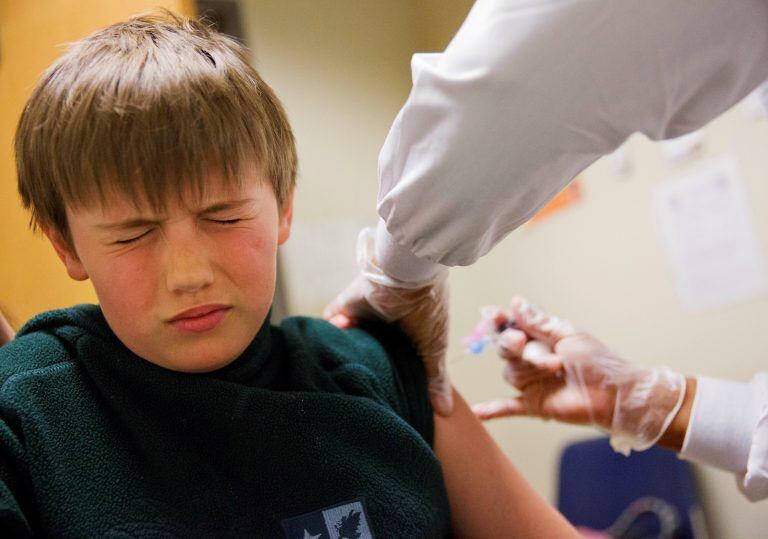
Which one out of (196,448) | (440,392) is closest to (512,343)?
(440,392)

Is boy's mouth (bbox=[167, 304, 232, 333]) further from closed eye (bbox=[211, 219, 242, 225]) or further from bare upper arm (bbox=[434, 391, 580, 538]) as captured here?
bare upper arm (bbox=[434, 391, 580, 538])

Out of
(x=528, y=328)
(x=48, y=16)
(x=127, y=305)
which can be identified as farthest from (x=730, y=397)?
(x=48, y=16)

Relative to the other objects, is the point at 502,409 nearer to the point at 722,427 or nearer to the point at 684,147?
the point at 722,427

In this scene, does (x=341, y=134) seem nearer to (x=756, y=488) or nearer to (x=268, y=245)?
(x=268, y=245)

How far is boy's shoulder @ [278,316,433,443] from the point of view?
2.82ft

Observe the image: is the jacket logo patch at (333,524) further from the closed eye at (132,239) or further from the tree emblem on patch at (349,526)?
the closed eye at (132,239)

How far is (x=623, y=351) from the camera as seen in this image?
2266 millimetres

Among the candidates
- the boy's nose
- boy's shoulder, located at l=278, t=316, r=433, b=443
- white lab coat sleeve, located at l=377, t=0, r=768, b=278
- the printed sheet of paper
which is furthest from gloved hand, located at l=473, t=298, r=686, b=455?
the printed sheet of paper

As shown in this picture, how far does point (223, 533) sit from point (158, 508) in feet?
0.23

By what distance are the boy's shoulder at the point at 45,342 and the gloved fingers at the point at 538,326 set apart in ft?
2.42

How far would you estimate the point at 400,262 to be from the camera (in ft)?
2.86

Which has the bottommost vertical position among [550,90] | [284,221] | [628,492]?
[628,492]

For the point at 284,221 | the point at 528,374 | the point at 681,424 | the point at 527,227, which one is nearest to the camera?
the point at 284,221

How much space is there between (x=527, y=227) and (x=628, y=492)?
100 centimetres
